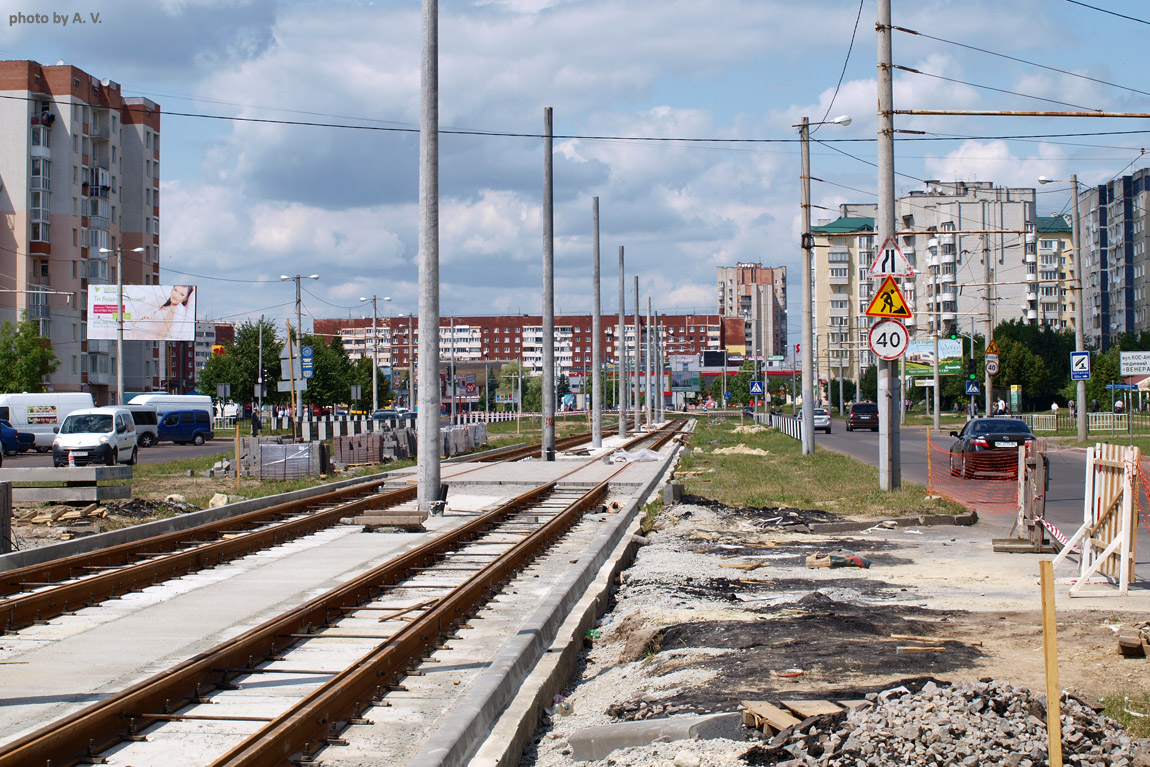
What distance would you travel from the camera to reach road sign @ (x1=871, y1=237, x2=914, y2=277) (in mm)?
18516

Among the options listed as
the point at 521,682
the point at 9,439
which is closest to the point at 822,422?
the point at 9,439

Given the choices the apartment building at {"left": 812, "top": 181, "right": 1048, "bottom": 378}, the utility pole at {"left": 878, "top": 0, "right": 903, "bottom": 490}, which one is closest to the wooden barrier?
the utility pole at {"left": 878, "top": 0, "right": 903, "bottom": 490}

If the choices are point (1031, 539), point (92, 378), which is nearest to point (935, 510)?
point (1031, 539)

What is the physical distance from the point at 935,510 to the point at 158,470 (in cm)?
2196

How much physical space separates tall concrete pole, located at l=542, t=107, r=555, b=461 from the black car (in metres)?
10.8

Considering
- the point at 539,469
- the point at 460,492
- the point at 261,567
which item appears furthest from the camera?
the point at 539,469

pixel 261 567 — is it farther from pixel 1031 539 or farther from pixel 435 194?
pixel 1031 539

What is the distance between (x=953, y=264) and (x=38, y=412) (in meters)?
119

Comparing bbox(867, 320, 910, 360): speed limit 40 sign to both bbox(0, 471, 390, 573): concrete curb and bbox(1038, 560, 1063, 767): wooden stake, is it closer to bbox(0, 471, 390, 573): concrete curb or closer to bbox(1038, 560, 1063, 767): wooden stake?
bbox(0, 471, 390, 573): concrete curb

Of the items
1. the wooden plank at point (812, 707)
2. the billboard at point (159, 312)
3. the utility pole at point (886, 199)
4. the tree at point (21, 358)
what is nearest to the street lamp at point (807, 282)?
the utility pole at point (886, 199)

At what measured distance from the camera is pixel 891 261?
1866 cm

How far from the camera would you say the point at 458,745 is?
18.2 feet

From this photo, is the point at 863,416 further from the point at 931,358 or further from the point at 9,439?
the point at 931,358

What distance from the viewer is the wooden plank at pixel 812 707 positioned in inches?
216
